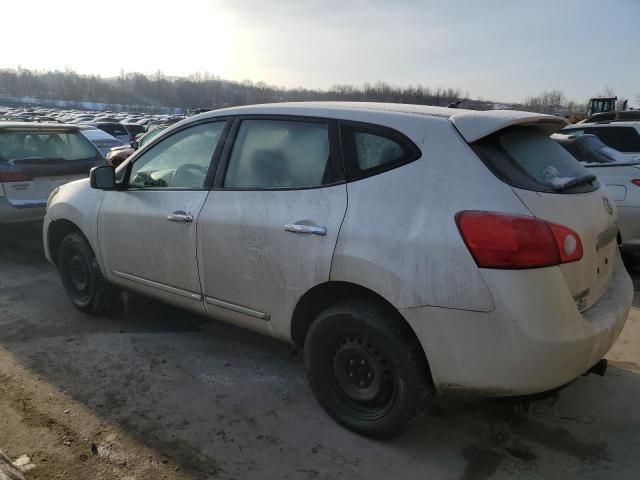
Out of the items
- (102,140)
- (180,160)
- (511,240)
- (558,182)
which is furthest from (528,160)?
(102,140)

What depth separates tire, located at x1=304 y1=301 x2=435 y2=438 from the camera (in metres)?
2.54

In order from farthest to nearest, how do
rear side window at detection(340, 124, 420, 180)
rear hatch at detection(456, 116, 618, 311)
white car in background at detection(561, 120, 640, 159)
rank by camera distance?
white car in background at detection(561, 120, 640, 159)
rear side window at detection(340, 124, 420, 180)
rear hatch at detection(456, 116, 618, 311)

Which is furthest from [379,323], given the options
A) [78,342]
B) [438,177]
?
[78,342]

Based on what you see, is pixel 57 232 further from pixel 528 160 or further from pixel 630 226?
pixel 630 226

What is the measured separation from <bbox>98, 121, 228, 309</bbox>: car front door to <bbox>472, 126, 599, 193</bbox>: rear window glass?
5.78 feet

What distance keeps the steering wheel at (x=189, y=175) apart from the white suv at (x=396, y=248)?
0.6 inches

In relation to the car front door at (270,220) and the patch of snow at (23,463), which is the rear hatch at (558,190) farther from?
the patch of snow at (23,463)

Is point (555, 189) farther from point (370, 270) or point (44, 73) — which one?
point (44, 73)

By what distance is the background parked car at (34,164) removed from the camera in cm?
638

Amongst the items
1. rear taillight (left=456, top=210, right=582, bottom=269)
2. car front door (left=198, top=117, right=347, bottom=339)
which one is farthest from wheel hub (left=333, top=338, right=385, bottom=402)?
rear taillight (left=456, top=210, right=582, bottom=269)

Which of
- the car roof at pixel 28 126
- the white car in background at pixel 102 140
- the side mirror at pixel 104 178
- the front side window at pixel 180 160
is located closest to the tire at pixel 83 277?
the side mirror at pixel 104 178

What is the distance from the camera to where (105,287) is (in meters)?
4.44

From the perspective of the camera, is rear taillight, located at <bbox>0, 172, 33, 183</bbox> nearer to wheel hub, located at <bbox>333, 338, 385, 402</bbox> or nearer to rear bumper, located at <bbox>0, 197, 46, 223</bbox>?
rear bumper, located at <bbox>0, 197, 46, 223</bbox>

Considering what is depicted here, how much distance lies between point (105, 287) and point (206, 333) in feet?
3.19
